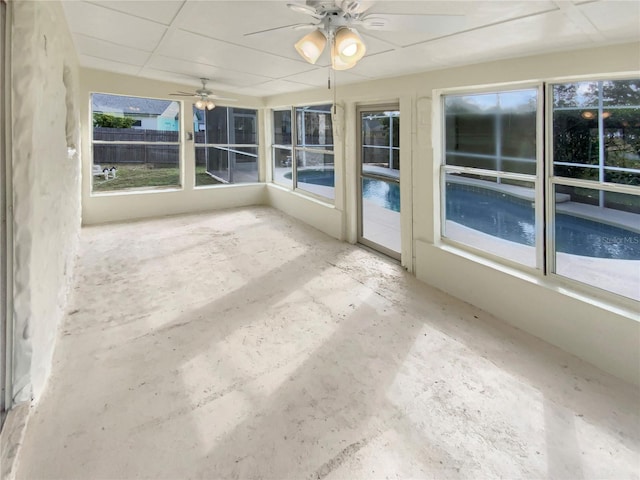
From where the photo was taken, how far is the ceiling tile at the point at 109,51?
3.82 metres

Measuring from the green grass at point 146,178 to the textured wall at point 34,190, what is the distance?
4.67 m

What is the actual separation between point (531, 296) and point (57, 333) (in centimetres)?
373

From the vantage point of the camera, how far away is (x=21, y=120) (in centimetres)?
180

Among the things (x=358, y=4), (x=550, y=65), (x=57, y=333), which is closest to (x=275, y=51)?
(x=358, y=4)

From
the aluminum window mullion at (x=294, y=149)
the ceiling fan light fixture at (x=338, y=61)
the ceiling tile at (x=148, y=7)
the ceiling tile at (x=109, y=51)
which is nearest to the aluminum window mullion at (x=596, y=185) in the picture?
the ceiling fan light fixture at (x=338, y=61)

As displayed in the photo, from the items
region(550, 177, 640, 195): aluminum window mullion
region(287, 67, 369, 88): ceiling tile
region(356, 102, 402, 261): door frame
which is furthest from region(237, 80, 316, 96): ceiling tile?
region(550, 177, 640, 195): aluminum window mullion

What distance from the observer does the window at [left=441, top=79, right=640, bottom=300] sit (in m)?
2.63

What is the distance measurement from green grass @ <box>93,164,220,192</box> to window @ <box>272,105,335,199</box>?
1.61 metres

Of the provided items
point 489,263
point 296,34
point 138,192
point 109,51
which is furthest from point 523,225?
point 138,192

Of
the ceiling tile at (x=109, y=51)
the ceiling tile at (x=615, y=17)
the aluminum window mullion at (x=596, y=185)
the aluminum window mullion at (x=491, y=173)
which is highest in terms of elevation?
the ceiling tile at (x=109, y=51)

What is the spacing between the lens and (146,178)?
7672 mm

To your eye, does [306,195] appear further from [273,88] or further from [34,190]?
[34,190]

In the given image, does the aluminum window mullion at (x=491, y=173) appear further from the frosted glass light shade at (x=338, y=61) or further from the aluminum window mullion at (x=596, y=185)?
the frosted glass light shade at (x=338, y=61)

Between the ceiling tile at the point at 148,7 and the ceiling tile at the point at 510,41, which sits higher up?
the ceiling tile at the point at 148,7
